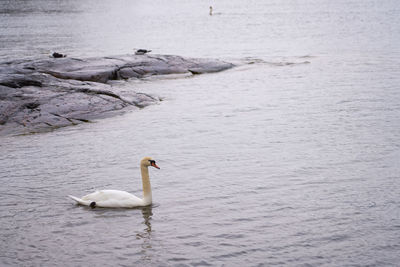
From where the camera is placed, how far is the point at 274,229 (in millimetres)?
9602

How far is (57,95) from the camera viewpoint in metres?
18.1

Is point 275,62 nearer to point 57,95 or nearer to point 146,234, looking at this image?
point 57,95

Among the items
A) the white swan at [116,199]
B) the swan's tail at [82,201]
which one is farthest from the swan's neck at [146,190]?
the swan's tail at [82,201]

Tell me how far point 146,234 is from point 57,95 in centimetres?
1004

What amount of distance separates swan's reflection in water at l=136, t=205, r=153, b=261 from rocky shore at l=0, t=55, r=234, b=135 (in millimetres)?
7610

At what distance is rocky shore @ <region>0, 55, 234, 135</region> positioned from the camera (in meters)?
17.1

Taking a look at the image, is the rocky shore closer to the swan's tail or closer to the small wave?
the swan's tail

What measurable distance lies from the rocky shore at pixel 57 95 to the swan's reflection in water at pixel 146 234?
7.61 meters

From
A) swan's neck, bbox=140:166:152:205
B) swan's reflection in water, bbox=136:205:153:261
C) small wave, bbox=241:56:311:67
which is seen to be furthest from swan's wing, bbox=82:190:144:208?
small wave, bbox=241:56:311:67

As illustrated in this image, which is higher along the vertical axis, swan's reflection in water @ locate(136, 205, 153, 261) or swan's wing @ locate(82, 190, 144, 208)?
swan's wing @ locate(82, 190, 144, 208)

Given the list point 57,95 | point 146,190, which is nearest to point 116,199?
point 146,190

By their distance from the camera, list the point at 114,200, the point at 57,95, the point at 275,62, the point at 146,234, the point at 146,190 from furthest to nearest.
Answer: the point at 275,62 < the point at 57,95 < the point at 146,190 < the point at 114,200 < the point at 146,234

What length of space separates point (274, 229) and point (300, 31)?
153 feet

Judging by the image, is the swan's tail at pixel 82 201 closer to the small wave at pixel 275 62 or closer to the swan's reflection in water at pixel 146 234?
the swan's reflection in water at pixel 146 234
